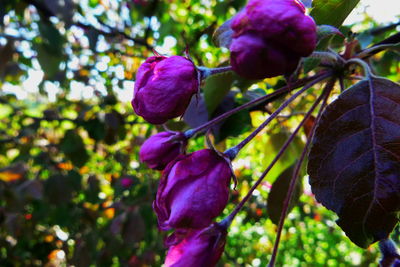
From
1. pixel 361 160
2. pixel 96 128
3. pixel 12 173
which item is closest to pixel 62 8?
pixel 96 128

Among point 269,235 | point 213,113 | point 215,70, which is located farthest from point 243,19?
point 269,235

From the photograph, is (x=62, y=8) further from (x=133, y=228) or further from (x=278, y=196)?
(x=278, y=196)

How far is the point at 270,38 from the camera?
40cm

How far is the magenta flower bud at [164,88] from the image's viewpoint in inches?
20.2

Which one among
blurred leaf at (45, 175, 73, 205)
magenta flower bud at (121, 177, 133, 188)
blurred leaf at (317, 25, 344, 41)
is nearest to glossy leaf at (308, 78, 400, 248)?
blurred leaf at (317, 25, 344, 41)

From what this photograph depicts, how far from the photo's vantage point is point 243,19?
0.42m

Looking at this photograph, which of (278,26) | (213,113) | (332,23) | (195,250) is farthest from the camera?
(213,113)

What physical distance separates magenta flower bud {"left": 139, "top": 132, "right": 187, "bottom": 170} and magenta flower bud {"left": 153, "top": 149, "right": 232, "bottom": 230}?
0.24 ft

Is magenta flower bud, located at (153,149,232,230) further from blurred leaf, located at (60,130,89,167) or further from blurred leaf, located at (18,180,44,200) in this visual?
blurred leaf, located at (18,180,44,200)

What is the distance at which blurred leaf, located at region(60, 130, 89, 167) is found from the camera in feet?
7.73

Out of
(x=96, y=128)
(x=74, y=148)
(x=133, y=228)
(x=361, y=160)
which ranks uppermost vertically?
(x=361, y=160)

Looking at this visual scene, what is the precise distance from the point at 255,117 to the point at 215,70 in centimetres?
83

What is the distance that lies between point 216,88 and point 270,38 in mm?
434

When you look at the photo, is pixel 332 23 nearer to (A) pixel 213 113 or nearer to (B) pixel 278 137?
(A) pixel 213 113
